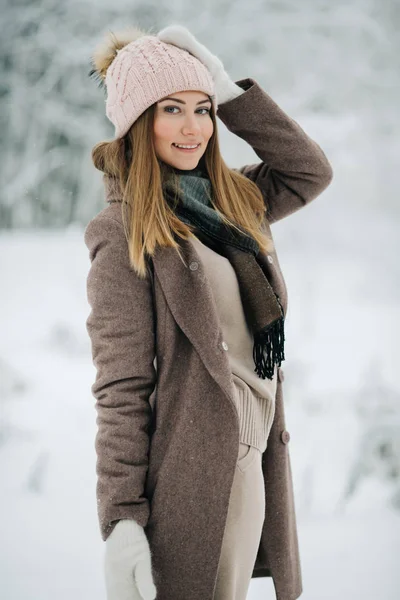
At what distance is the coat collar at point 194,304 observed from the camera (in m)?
1.06

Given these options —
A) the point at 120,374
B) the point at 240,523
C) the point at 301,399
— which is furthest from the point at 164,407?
the point at 301,399

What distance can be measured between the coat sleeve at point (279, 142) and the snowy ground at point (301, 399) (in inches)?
42.7

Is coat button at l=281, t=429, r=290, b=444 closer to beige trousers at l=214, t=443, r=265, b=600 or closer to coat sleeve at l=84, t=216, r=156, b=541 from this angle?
beige trousers at l=214, t=443, r=265, b=600

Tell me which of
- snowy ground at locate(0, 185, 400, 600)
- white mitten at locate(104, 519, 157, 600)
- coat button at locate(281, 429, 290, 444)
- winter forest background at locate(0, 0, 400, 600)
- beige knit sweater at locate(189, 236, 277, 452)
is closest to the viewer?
white mitten at locate(104, 519, 157, 600)

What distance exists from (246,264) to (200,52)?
0.40m

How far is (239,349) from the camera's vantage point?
1160mm

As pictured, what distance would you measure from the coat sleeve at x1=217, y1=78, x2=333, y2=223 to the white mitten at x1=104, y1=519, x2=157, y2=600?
0.74 meters

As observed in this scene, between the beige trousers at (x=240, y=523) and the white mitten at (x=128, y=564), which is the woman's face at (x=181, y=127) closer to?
the beige trousers at (x=240, y=523)


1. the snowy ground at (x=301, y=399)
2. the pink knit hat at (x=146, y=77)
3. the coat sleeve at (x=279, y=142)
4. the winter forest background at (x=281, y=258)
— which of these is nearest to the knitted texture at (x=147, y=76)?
the pink knit hat at (x=146, y=77)

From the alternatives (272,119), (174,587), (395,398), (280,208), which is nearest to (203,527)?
(174,587)

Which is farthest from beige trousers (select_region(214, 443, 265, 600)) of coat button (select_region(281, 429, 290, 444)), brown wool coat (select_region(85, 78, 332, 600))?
coat button (select_region(281, 429, 290, 444))

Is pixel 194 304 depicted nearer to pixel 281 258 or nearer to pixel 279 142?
pixel 279 142

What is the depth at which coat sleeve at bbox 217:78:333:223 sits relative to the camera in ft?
4.21

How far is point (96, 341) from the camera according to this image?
108 centimetres
